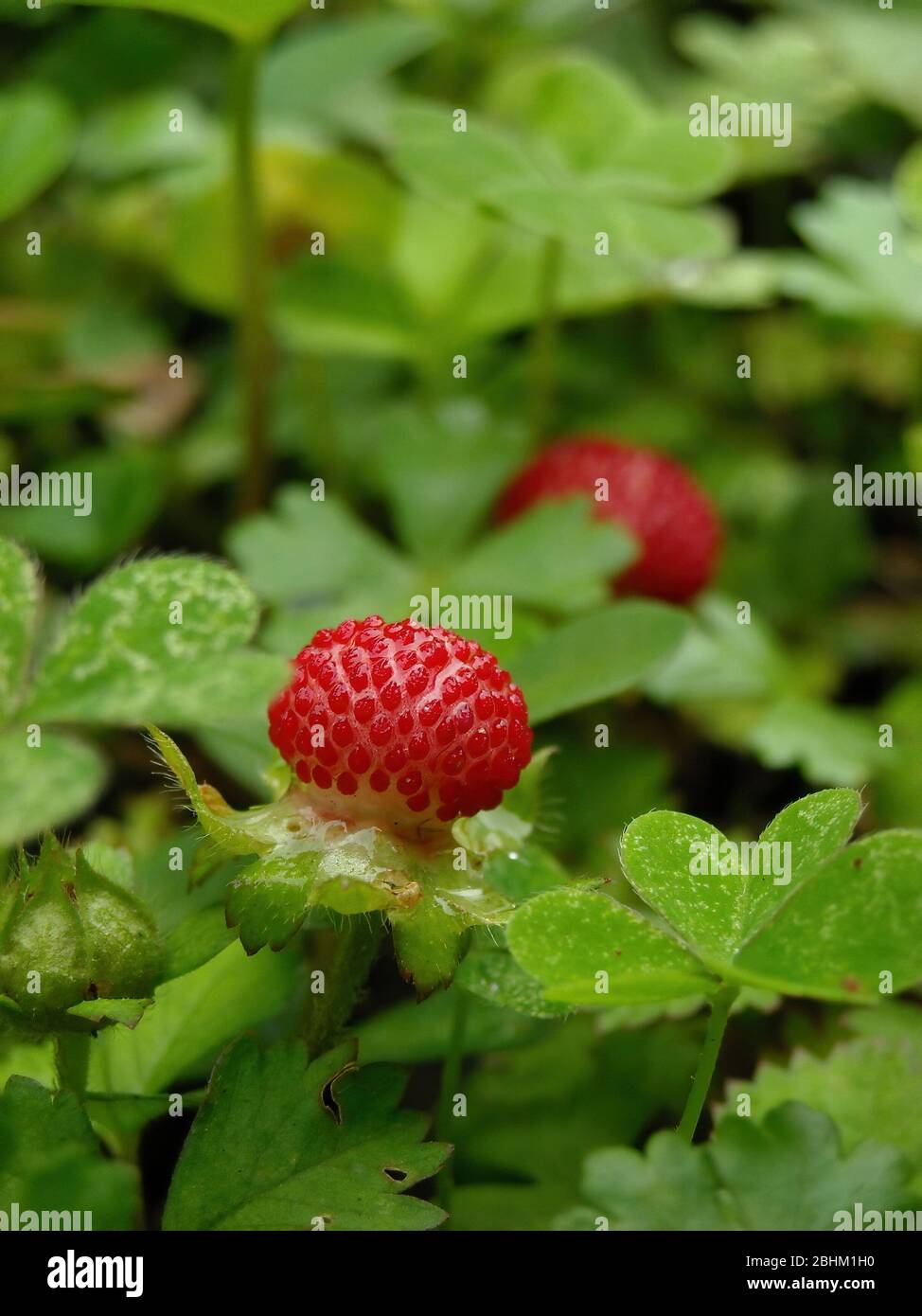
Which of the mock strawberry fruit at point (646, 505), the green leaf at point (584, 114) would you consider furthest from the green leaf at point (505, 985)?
the green leaf at point (584, 114)

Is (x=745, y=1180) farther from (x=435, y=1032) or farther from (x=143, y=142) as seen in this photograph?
(x=143, y=142)

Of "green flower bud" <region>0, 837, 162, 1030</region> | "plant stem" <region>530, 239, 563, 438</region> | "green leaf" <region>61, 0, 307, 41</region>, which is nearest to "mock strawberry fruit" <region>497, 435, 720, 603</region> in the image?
"plant stem" <region>530, 239, 563, 438</region>

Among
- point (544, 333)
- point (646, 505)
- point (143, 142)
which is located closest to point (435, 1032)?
point (646, 505)

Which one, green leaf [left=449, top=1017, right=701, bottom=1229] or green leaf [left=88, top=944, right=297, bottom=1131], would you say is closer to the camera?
green leaf [left=88, top=944, right=297, bottom=1131]

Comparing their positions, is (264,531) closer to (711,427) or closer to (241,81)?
(241,81)

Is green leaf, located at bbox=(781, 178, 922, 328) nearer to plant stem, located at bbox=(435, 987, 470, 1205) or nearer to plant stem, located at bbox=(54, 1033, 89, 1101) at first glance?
plant stem, located at bbox=(435, 987, 470, 1205)
